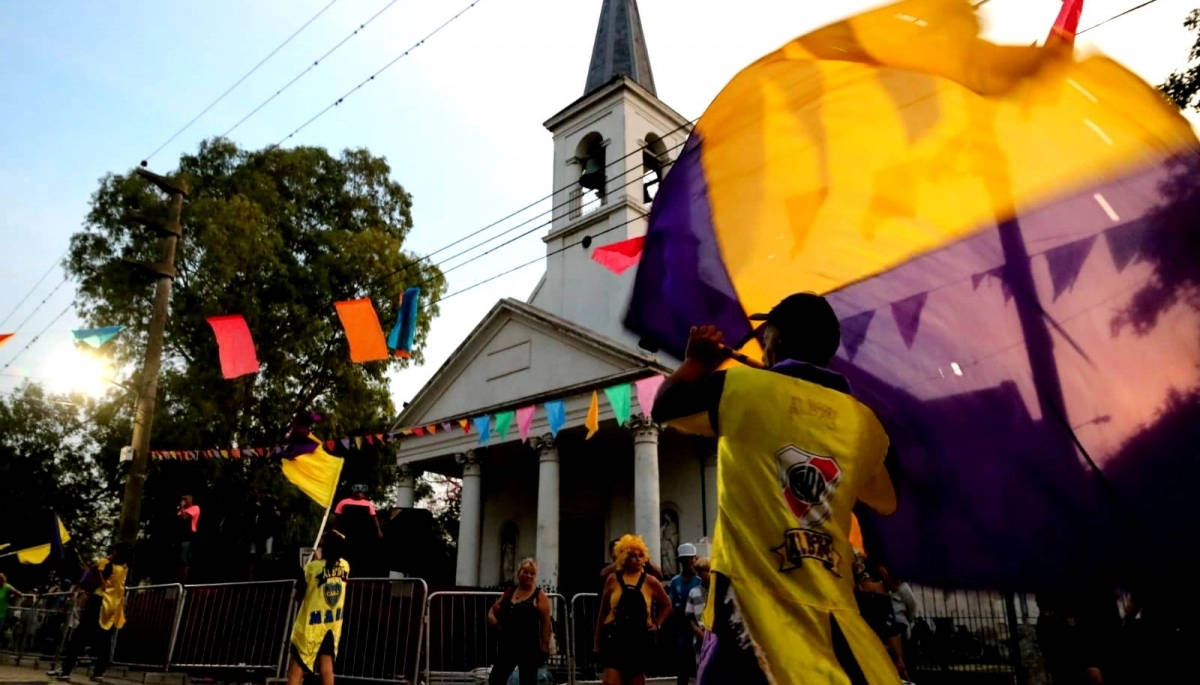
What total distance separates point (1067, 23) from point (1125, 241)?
848 millimetres

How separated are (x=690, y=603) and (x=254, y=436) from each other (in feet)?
67.6

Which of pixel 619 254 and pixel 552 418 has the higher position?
pixel 619 254

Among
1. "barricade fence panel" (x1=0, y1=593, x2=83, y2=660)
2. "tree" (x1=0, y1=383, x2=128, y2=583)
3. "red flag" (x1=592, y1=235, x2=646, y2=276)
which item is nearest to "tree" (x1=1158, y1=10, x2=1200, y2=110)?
"red flag" (x1=592, y1=235, x2=646, y2=276)

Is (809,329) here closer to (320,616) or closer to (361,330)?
(320,616)

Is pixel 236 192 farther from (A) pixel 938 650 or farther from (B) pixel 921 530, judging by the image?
(B) pixel 921 530

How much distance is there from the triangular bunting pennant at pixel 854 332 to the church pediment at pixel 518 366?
14709 millimetres

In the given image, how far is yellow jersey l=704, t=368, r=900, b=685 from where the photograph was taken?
6.21 ft

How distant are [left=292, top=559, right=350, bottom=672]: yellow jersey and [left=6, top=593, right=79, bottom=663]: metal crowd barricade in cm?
720

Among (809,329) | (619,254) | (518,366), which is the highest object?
(518,366)

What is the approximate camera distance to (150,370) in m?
14.4

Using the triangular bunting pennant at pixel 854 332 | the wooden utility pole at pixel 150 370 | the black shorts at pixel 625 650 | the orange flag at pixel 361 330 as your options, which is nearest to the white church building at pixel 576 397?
the orange flag at pixel 361 330

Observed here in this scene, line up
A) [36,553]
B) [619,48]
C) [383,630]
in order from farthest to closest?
[619,48], [36,553], [383,630]

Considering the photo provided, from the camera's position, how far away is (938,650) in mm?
13141

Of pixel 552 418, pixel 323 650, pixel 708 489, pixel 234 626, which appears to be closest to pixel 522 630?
pixel 323 650
